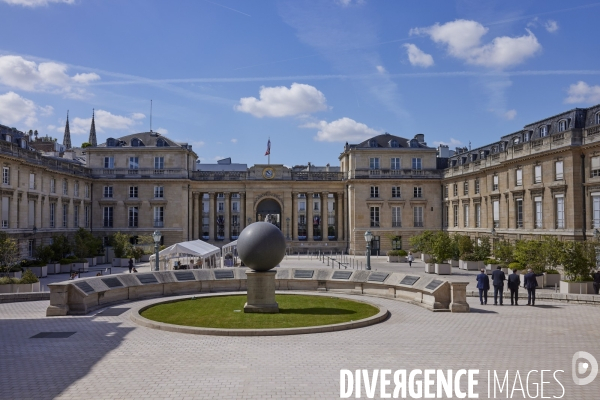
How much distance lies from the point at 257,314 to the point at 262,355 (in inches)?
244

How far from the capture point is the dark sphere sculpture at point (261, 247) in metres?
21.4

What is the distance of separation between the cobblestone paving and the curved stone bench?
3.99 ft

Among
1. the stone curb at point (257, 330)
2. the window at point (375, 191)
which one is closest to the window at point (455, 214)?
the window at point (375, 191)

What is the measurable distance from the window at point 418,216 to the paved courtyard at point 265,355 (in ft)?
145

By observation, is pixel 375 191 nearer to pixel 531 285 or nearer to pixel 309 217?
pixel 309 217

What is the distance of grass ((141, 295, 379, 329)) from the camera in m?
19.4

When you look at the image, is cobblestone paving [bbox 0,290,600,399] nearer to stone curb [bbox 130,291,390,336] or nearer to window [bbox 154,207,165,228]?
stone curb [bbox 130,291,390,336]

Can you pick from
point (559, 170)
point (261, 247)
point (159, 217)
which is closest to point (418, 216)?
point (559, 170)

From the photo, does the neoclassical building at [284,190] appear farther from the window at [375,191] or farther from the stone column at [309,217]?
the stone column at [309,217]

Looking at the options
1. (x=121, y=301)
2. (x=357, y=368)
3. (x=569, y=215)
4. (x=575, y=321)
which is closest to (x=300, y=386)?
(x=357, y=368)

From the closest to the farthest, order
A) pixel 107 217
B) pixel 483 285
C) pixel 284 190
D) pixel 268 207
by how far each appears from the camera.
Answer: pixel 483 285, pixel 107 217, pixel 284 190, pixel 268 207

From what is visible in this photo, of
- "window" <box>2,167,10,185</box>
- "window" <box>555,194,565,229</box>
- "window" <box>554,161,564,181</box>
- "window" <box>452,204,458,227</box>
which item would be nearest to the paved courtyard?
"window" <box>555,194,565,229</box>

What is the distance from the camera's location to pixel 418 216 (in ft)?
215

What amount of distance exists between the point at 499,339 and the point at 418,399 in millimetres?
6870
